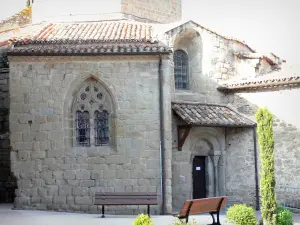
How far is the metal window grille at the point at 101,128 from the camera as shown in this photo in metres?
13.2

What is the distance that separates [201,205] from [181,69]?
691 centimetres

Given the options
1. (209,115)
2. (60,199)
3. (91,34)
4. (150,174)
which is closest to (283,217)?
(150,174)

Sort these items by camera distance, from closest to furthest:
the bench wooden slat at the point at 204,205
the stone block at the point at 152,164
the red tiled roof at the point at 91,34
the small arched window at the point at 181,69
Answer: the bench wooden slat at the point at 204,205 → the stone block at the point at 152,164 → the red tiled roof at the point at 91,34 → the small arched window at the point at 181,69

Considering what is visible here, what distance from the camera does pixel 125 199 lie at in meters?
12.1

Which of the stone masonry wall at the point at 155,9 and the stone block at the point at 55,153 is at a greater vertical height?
the stone masonry wall at the point at 155,9

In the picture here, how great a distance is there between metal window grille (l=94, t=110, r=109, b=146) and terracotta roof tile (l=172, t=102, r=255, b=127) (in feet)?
8.41

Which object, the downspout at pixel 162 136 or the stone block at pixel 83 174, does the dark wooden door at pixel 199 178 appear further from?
the stone block at pixel 83 174

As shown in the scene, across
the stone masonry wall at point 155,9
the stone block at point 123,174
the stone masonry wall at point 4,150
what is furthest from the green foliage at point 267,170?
the stone masonry wall at point 155,9

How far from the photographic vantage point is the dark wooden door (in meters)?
15.8

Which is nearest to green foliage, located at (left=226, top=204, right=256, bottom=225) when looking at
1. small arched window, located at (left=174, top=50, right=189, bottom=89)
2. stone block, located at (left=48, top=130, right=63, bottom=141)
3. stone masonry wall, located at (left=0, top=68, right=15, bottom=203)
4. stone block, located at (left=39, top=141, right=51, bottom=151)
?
stone block, located at (left=48, top=130, right=63, bottom=141)

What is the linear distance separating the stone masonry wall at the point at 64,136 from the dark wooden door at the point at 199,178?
3177 mm

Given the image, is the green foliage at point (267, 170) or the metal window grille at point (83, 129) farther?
the metal window grille at point (83, 129)

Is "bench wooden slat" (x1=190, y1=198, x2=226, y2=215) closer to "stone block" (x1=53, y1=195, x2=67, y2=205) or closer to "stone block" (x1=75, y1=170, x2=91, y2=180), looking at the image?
"stone block" (x1=75, y1=170, x2=91, y2=180)

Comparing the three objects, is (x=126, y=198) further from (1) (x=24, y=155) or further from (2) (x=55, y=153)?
(1) (x=24, y=155)
